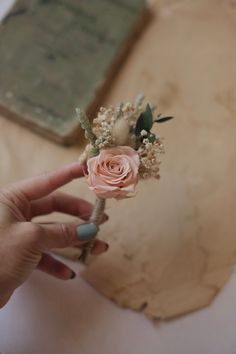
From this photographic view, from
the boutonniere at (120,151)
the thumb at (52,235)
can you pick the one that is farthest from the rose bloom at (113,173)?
the thumb at (52,235)

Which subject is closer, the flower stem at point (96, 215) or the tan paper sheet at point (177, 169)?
the flower stem at point (96, 215)

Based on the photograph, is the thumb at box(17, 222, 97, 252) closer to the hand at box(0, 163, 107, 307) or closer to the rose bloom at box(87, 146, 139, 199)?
the hand at box(0, 163, 107, 307)

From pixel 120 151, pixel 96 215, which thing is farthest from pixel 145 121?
pixel 96 215

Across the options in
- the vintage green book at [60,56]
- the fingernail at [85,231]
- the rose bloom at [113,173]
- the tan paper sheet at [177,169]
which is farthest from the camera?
the vintage green book at [60,56]

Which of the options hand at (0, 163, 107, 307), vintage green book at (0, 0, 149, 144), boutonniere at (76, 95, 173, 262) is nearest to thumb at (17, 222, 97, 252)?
hand at (0, 163, 107, 307)

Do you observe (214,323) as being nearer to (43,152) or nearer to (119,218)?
(119,218)

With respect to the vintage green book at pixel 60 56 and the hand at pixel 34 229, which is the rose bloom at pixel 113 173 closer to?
the hand at pixel 34 229
